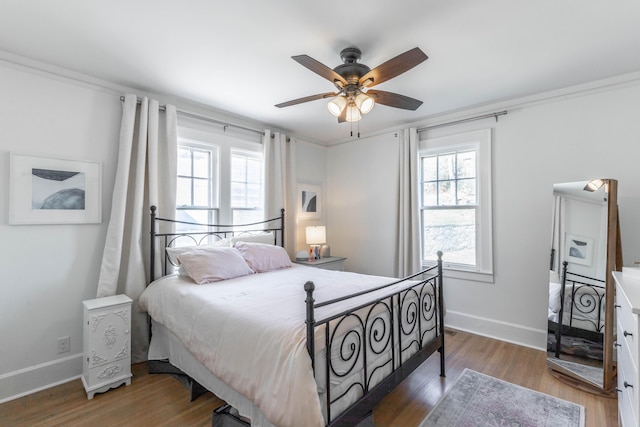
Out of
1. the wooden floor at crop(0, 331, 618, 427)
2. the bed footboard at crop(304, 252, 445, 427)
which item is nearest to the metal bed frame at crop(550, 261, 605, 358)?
the wooden floor at crop(0, 331, 618, 427)

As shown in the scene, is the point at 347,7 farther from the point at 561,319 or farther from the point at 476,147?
the point at 561,319

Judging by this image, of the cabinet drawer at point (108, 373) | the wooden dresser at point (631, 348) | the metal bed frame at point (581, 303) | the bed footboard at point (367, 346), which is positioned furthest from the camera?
the metal bed frame at point (581, 303)

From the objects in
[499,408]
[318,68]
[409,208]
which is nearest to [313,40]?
[318,68]

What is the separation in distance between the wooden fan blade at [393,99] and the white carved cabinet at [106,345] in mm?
2638

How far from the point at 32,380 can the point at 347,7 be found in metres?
3.63

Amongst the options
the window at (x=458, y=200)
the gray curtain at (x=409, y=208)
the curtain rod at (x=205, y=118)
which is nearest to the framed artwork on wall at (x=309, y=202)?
the curtain rod at (x=205, y=118)

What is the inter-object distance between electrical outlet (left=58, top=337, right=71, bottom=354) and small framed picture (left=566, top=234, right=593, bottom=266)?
14.7 ft

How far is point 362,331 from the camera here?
1750 millimetres

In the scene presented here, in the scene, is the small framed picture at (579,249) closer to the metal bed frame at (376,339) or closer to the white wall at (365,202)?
the metal bed frame at (376,339)

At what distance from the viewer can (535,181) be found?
315 cm

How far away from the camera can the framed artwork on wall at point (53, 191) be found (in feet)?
7.75

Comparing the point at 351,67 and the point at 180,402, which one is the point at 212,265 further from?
the point at 351,67

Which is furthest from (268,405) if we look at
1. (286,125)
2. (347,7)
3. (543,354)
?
(286,125)

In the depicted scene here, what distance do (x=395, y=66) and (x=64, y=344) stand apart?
3469 mm
